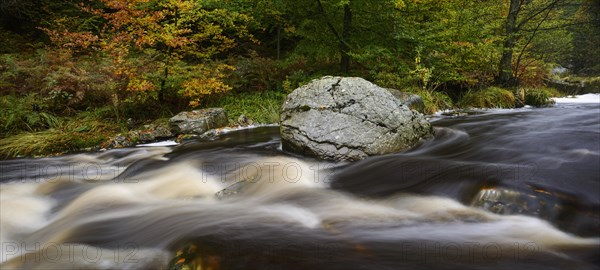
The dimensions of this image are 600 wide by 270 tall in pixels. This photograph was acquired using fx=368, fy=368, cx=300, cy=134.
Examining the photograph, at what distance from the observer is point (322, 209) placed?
145 inches

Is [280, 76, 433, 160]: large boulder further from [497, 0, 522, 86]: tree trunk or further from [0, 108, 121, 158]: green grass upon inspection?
[497, 0, 522, 86]: tree trunk

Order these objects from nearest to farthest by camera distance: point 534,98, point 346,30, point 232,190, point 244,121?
point 232,190
point 244,121
point 346,30
point 534,98

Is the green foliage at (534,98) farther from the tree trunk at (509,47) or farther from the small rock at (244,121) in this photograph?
the small rock at (244,121)

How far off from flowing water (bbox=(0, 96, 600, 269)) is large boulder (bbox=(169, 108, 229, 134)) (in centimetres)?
207

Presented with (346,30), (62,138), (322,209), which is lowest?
(322,209)

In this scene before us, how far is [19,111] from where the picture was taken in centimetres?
788

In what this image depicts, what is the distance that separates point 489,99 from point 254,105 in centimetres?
706

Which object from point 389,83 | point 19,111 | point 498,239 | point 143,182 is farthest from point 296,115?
point 19,111

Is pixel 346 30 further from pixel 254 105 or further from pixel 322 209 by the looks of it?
pixel 322 209

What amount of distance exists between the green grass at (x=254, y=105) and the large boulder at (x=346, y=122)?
3.46m

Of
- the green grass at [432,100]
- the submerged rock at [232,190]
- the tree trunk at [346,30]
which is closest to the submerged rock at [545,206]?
the submerged rock at [232,190]

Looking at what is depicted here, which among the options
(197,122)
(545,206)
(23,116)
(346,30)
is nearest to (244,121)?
(197,122)

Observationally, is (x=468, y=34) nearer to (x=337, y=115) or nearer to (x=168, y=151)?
(x=337, y=115)

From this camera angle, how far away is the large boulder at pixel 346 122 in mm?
5312
